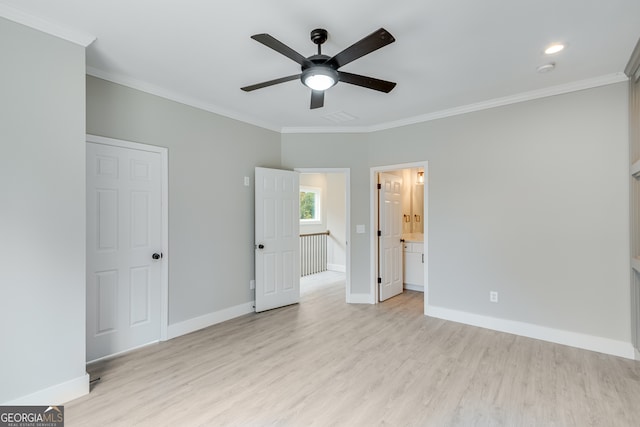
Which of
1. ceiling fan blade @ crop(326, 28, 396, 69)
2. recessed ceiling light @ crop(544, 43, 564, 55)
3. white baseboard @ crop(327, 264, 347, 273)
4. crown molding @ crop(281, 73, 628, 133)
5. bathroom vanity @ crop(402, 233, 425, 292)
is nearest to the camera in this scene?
ceiling fan blade @ crop(326, 28, 396, 69)

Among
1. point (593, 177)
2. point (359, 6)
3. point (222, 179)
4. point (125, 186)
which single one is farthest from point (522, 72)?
point (125, 186)

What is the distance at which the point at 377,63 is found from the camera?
2.68 m

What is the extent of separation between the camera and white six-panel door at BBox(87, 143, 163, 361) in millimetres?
2771

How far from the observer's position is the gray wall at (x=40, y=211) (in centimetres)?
196

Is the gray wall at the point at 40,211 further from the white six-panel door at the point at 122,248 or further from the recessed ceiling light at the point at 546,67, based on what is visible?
the recessed ceiling light at the point at 546,67

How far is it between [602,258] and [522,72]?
78.0 inches

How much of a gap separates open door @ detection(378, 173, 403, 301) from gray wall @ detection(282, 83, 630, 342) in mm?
638

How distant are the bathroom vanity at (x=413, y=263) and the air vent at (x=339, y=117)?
2.39 meters

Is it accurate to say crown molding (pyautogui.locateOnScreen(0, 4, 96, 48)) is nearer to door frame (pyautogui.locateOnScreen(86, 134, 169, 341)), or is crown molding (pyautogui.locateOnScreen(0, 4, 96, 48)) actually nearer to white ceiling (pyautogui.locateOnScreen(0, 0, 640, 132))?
white ceiling (pyautogui.locateOnScreen(0, 0, 640, 132))

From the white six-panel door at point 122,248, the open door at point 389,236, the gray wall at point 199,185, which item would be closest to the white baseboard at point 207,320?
the gray wall at point 199,185

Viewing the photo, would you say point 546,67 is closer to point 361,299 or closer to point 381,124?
point 381,124

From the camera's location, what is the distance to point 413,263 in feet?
17.4

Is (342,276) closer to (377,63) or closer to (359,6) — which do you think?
(377,63)

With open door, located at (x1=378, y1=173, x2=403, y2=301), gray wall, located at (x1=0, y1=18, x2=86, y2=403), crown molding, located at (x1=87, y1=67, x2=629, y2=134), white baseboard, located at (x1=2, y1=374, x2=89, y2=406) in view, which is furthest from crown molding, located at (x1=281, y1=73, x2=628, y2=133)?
white baseboard, located at (x1=2, y1=374, x2=89, y2=406)
